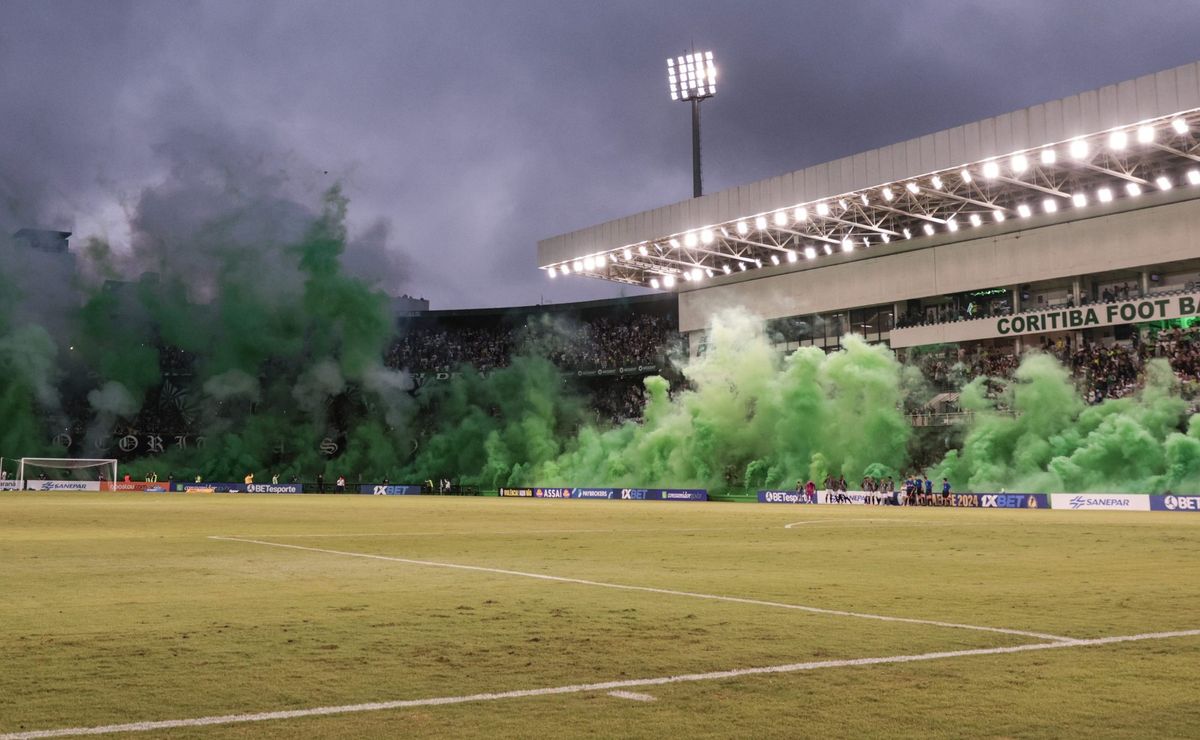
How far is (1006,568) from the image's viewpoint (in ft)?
50.7

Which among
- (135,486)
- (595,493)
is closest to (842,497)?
(595,493)

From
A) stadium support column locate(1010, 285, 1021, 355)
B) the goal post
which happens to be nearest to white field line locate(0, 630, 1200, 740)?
stadium support column locate(1010, 285, 1021, 355)

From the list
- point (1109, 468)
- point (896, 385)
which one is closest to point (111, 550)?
point (1109, 468)

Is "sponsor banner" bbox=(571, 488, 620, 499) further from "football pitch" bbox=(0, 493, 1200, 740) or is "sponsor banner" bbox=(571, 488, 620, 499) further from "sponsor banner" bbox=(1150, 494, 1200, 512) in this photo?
"football pitch" bbox=(0, 493, 1200, 740)

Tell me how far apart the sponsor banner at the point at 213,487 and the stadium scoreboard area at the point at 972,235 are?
93.5 feet

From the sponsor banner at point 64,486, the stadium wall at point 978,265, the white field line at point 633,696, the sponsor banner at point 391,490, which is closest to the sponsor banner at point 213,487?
the sponsor banner at point 64,486

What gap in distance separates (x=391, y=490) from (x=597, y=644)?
227 ft

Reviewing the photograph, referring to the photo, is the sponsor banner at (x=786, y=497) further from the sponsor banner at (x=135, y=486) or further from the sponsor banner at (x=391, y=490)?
the sponsor banner at (x=135, y=486)

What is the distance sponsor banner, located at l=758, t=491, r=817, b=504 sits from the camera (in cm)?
5447

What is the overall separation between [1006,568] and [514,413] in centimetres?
6769

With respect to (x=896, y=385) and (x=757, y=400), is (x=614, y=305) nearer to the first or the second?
(x=757, y=400)

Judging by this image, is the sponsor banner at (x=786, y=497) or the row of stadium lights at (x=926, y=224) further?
the sponsor banner at (x=786, y=497)

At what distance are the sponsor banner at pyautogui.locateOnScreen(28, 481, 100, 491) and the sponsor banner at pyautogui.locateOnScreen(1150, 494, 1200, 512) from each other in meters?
63.4

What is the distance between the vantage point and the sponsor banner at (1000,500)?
43844 mm
